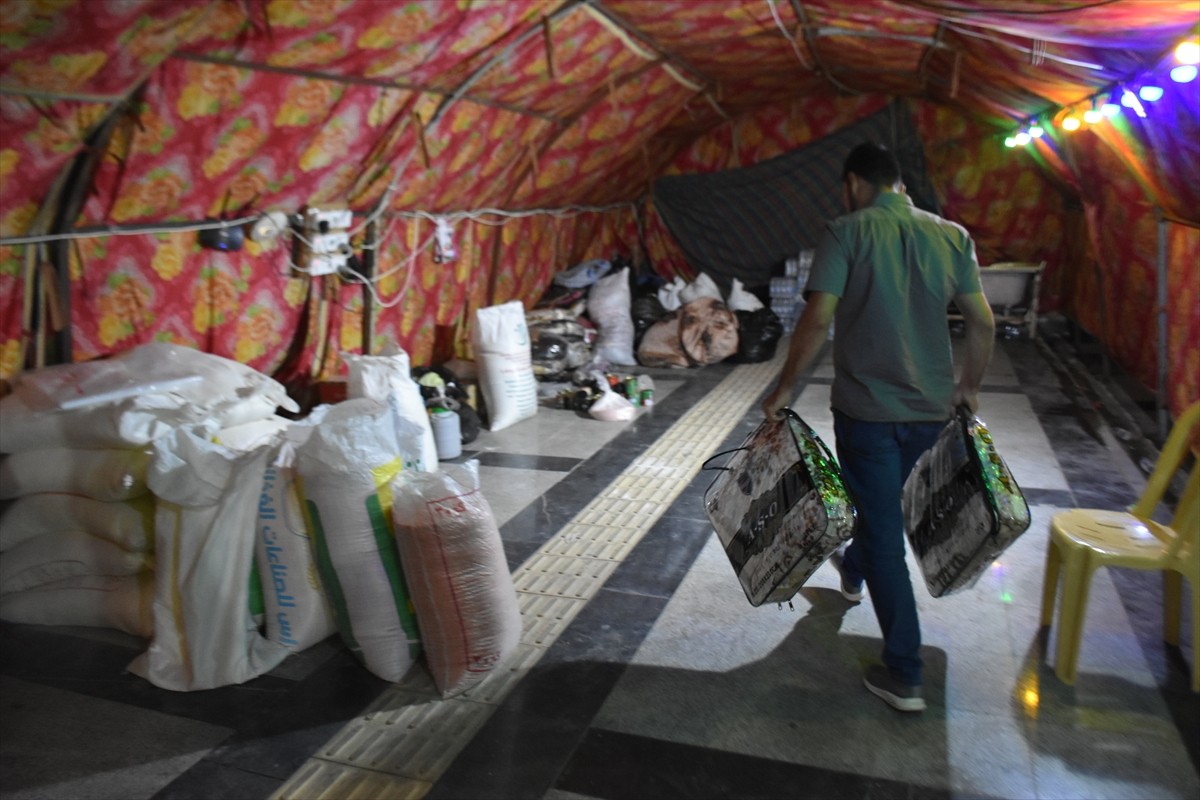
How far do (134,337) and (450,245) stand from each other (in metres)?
2.44

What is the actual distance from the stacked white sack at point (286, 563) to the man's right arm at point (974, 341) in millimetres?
1840

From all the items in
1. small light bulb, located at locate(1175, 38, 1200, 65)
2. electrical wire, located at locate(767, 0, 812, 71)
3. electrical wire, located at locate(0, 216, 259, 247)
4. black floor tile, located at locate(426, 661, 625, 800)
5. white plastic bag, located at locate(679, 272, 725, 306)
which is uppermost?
electrical wire, located at locate(767, 0, 812, 71)

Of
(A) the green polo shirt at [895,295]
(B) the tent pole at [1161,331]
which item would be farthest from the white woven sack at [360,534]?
(B) the tent pole at [1161,331]

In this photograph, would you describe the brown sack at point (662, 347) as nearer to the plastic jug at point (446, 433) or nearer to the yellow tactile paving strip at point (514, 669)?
the yellow tactile paving strip at point (514, 669)

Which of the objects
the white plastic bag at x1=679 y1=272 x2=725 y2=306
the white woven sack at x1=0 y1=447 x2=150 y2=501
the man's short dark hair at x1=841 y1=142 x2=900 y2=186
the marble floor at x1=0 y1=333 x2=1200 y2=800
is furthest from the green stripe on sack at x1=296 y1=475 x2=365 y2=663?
the white plastic bag at x1=679 y1=272 x2=725 y2=306

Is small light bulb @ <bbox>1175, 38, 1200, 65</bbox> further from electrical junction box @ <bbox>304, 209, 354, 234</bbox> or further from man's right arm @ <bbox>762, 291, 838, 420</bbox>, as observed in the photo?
electrical junction box @ <bbox>304, 209, 354, 234</bbox>

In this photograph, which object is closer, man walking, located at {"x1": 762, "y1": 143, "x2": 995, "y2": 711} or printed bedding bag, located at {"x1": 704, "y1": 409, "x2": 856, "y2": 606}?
printed bedding bag, located at {"x1": 704, "y1": 409, "x2": 856, "y2": 606}

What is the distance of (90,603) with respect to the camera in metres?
2.61

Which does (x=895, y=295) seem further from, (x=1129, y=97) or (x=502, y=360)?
(x=502, y=360)

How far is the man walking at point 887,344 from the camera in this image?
206cm

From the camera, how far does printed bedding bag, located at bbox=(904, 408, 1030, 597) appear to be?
6.49ft

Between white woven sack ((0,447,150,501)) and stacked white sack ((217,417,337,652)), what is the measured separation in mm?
437

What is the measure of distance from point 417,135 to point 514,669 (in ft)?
10.0

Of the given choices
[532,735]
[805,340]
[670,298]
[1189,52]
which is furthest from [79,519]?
[670,298]
